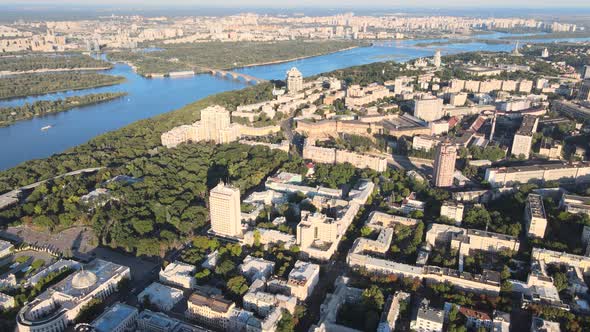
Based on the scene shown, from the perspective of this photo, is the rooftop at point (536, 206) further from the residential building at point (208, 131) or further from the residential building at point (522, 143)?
the residential building at point (208, 131)

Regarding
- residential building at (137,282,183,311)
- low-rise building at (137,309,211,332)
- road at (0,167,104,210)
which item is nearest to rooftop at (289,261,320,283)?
low-rise building at (137,309,211,332)

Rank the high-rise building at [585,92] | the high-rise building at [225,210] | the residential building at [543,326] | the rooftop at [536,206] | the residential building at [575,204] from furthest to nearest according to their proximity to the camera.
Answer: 1. the high-rise building at [585,92]
2. the residential building at [575,204]
3. the rooftop at [536,206]
4. the high-rise building at [225,210]
5. the residential building at [543,326]

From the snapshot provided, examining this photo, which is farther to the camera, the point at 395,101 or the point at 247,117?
the point at 395,101

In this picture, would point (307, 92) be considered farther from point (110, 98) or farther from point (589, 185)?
point (589, 185)

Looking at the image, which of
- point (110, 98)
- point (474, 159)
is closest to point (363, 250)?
point (474, 159)

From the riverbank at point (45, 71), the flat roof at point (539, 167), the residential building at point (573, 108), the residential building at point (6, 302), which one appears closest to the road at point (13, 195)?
the residential building at point (6, 302)

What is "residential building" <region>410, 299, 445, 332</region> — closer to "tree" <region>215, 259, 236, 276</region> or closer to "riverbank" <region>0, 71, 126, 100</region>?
"tree" <region>215, 259, 236, 276</region>

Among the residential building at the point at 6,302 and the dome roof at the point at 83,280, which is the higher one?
the dome roof at the point at 83,280
